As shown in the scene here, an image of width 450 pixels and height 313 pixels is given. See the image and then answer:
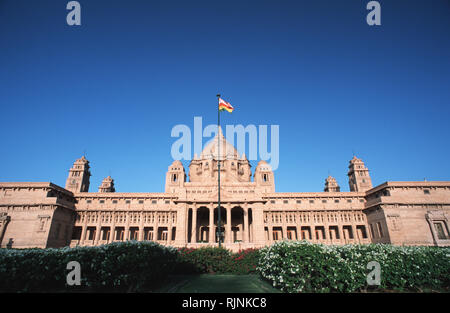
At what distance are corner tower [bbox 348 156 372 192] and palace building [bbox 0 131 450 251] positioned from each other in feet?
57.5

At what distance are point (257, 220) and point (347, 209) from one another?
1138 inches

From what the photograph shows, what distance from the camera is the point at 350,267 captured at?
1053 cm

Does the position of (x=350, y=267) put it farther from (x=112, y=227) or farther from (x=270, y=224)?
(x=112, y=227)

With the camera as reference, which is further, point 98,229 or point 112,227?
point 112,227

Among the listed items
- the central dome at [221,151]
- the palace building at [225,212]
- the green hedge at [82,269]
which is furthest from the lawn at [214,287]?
the central dome at [221,151]

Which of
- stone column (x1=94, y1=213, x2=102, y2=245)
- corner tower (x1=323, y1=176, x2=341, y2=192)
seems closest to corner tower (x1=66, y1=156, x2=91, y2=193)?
stone column (x1=94, y1=213, x2=102, y2=245)

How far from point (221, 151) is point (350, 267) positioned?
183 ft

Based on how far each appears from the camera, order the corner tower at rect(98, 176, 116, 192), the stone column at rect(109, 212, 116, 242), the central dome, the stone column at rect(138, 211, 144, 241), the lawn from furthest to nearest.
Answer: the corner tower at rect(98, 176, 116, 192) < the central dome < the stone column at rect(138, 211, 144, 241) < the stone column at rect(109, 212, 116, 242) < the lawn

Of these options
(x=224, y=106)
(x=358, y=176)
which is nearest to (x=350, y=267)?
(x=224, y=106)

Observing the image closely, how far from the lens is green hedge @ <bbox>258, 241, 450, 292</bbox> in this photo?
10.3m

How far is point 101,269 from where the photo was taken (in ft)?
32.2

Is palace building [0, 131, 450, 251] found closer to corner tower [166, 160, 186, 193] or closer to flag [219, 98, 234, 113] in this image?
corner tower [166, 160, 186, 193]
